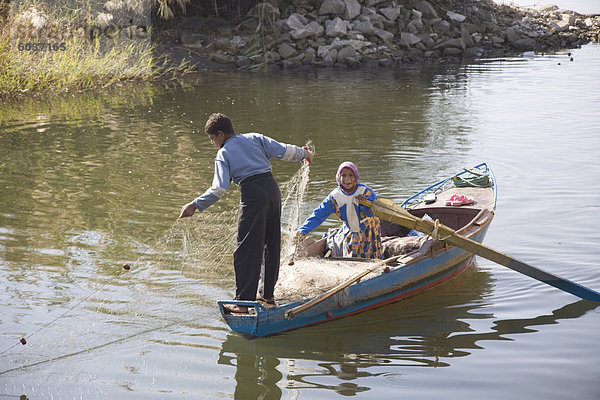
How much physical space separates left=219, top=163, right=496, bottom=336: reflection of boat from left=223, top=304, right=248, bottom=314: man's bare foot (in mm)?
42

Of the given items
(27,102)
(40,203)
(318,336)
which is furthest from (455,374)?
(27,102)

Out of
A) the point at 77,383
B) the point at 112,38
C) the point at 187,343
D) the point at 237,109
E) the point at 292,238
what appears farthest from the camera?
the point at 112,38

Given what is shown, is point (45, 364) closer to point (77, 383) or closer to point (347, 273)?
point (77, 383)

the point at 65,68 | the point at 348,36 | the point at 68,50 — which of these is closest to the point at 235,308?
the point at 65,68

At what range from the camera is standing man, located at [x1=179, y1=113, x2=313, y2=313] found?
580cm

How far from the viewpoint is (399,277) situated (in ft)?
21.5

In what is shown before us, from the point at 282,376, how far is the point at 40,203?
18.7ft

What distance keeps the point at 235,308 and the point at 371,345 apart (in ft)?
3.94

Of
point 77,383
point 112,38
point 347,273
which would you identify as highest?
point 112,38

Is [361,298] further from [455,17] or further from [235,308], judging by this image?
[455,17]

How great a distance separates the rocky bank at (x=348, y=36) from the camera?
23672mm

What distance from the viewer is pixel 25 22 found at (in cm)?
1877

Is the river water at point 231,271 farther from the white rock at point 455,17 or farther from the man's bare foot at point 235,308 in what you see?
the white rock at point 455,17

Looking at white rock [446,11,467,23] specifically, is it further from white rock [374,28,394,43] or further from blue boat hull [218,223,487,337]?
blue boat hull [218,223,487,337]
